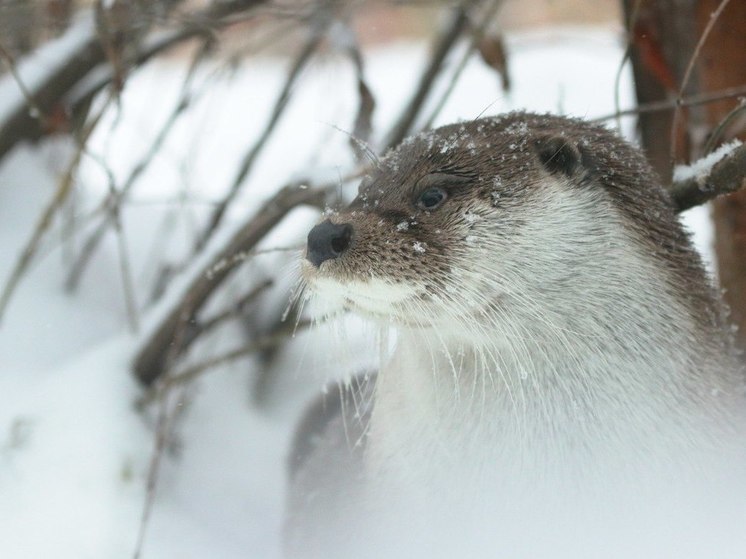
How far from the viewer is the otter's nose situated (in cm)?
152

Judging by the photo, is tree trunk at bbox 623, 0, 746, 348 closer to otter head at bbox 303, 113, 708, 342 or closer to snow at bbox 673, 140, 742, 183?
snow at bbox 673, 140, 742, 183

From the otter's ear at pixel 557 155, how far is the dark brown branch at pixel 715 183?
29 centimetres

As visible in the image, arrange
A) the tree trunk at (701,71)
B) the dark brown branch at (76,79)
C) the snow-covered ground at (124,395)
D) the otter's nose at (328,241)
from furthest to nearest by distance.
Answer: the dark brown branch at (76,79) < the tree trunk at (701,71) < the snow-covered ground at (124,395) < the otter's nose at (328,241)

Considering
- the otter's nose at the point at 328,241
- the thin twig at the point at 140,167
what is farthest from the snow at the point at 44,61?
the otter's nose at the point at 328,241

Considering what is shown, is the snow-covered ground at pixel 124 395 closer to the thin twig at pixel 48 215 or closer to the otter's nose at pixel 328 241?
the thin twig at pixel 48 215

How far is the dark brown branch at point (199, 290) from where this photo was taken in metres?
2.39

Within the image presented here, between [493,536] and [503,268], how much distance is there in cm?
50

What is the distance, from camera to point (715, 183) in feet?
5.83

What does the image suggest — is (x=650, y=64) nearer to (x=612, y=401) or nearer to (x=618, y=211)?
(x=618, y=211)

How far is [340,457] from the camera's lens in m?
2.14

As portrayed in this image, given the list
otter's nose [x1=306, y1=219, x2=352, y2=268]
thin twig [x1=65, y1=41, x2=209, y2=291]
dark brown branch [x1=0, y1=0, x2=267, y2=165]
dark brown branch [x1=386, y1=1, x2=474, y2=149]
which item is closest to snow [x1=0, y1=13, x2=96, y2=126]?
dark brown branch [x1=0, y1=0, x2=267, y2=165]

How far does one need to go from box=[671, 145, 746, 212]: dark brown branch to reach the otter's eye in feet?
1.78

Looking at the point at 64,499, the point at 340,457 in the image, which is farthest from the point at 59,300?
the point at 340,457

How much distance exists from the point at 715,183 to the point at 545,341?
1.60ft
